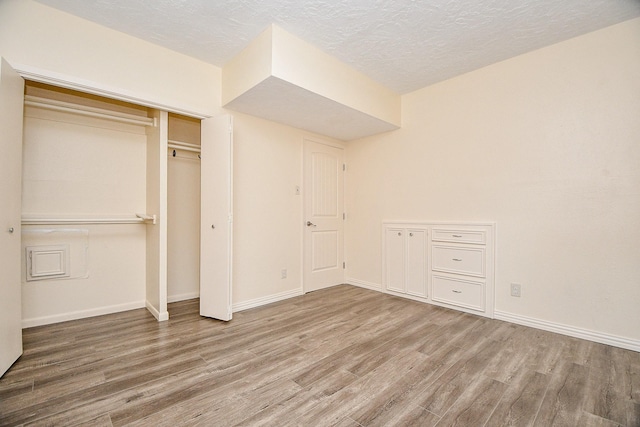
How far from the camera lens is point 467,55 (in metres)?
2.77

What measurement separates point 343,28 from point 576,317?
3256mm

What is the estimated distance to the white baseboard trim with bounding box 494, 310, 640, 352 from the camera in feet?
7.25

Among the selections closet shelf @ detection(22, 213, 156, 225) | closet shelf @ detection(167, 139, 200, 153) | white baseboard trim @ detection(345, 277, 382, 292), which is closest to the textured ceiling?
closet shelf @ detection(167, 139, 200, 153)

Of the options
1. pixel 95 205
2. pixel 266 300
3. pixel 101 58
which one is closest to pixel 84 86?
pixel 101 58

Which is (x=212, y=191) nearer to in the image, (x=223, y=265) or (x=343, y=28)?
(x=223, y=265)

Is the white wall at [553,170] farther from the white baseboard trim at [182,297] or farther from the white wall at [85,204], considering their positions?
the white wall at [85,204]

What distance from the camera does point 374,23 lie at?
2312mm

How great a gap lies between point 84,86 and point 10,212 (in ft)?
3.65

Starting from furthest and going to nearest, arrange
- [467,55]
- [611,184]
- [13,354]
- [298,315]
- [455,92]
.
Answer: [455,92]
[298,315]
[467,55]
[611,184]
[13,354]

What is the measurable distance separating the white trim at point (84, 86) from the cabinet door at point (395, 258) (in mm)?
2902

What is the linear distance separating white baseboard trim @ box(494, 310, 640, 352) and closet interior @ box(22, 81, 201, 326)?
3489 millimetres

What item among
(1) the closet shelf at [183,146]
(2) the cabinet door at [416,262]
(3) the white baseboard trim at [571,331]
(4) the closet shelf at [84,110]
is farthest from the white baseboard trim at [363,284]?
(4) the closet shelf at [84,110]

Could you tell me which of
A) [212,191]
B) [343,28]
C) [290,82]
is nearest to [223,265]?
[212,191]

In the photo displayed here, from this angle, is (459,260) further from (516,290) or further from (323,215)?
(323,215)
